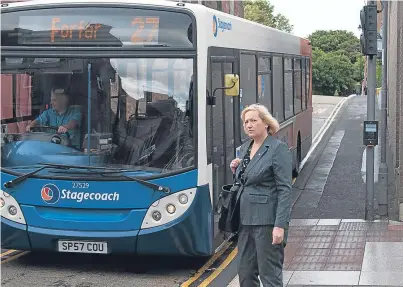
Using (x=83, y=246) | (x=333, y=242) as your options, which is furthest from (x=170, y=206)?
(x=333, y=242)

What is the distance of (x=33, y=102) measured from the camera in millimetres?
8664

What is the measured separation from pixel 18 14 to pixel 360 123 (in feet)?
83.4

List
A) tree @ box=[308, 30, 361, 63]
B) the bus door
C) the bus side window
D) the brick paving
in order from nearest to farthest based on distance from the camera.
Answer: the bus door
the brick paving
the bus side window
tree @ box=[308, 30, 361, 63]

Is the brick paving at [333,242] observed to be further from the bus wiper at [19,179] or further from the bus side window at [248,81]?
the bus wiper at [19,179]

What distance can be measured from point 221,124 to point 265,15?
320 feet

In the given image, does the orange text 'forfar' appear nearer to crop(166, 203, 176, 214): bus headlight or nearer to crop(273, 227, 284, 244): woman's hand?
crop(166, 203, 176, 214): bus headlight

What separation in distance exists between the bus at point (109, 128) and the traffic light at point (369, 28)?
364 cm

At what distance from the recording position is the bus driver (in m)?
8.49

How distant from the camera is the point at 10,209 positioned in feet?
28.1

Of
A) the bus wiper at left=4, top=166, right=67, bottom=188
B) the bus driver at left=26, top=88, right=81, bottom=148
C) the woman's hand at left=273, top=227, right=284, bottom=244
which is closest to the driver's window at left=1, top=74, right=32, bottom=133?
the bus driver at left=26, top=88, right=81, bottom=148

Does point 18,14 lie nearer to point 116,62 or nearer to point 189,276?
point 116,62

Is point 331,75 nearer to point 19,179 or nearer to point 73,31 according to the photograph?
point 73,31

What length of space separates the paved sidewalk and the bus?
1157 mm

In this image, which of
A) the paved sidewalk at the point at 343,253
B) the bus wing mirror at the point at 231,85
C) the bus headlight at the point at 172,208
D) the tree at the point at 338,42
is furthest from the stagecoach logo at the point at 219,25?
the tree at the point at 338,42
